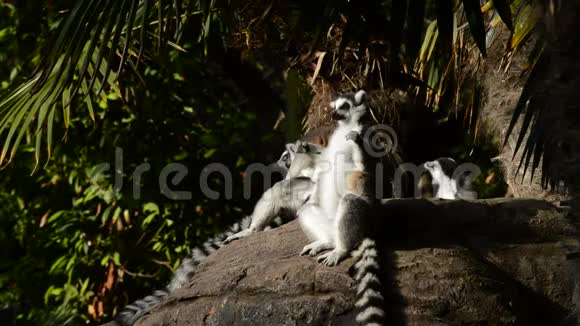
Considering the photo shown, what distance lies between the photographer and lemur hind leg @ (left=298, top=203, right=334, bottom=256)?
199 inches

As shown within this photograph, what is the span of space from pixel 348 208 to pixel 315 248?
12.6 inches

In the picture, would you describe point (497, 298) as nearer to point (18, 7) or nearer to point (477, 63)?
point (477, 63)

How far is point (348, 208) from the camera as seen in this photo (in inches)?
195

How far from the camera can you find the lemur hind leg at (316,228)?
5.07 meters

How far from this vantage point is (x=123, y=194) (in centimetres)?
812

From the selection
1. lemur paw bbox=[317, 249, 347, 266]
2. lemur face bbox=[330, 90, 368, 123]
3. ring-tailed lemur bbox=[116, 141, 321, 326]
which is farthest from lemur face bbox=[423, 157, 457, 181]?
lemur paw bbox=[317, 249, 347, 266]

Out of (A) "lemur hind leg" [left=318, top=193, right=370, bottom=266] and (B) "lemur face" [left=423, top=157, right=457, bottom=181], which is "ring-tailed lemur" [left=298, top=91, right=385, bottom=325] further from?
(B) "lemur face" [left=423, top=157, right=457, bottom=181]

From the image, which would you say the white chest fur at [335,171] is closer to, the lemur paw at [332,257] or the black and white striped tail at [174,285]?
the lemur paw at [332,257]

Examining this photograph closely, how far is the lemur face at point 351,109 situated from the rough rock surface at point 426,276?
0.67 meters

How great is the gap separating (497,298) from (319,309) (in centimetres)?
93

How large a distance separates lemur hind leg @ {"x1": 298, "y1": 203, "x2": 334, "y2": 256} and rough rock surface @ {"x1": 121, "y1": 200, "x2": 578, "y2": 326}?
0.09m

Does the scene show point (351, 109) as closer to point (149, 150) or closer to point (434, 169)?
point (434, 169)

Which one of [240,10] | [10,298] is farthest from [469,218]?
[10,298]

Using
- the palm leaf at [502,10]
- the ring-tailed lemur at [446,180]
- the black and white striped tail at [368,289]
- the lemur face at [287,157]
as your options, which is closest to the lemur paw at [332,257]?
the black and white striped tail at [368,289]
